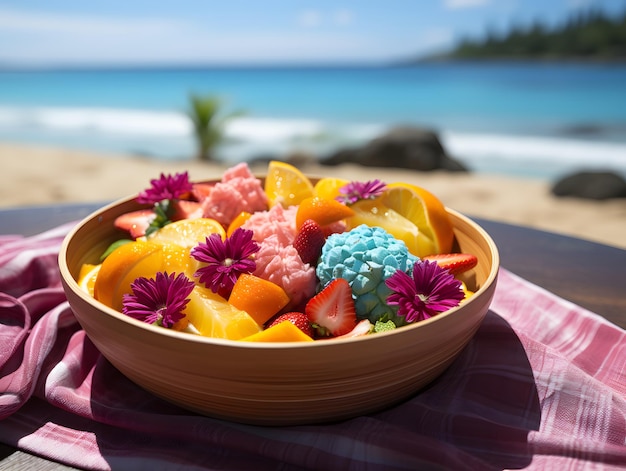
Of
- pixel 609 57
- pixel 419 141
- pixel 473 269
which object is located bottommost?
pixel 609 57

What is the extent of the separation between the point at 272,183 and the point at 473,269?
1.73 feet

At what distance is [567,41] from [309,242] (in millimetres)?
18441

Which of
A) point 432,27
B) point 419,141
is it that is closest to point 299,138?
point 419,141

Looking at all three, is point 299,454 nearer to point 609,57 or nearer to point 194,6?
point 609,57

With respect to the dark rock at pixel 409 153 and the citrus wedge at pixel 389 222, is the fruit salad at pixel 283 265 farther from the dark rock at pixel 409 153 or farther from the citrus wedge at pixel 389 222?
the dark rock at pixel 409 153

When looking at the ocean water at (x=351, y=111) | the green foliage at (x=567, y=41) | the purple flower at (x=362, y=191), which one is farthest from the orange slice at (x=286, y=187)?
the green foliage at (x=567, y=41)

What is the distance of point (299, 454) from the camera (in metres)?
0.82

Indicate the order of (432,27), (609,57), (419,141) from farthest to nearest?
1. (432,27)
2. (609,57)
3. (419,141)

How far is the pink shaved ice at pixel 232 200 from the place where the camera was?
1.32 metres

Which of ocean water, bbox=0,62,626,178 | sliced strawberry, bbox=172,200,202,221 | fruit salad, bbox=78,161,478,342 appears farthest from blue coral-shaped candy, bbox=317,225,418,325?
ocean water, bbox=0,62,626,178

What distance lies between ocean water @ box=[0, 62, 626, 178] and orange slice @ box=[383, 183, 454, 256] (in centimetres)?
778

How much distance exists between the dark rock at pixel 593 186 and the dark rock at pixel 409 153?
165 cm

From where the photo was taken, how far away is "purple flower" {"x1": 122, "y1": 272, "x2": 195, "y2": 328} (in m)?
0.90

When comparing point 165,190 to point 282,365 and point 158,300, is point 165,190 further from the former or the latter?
point 282,365
